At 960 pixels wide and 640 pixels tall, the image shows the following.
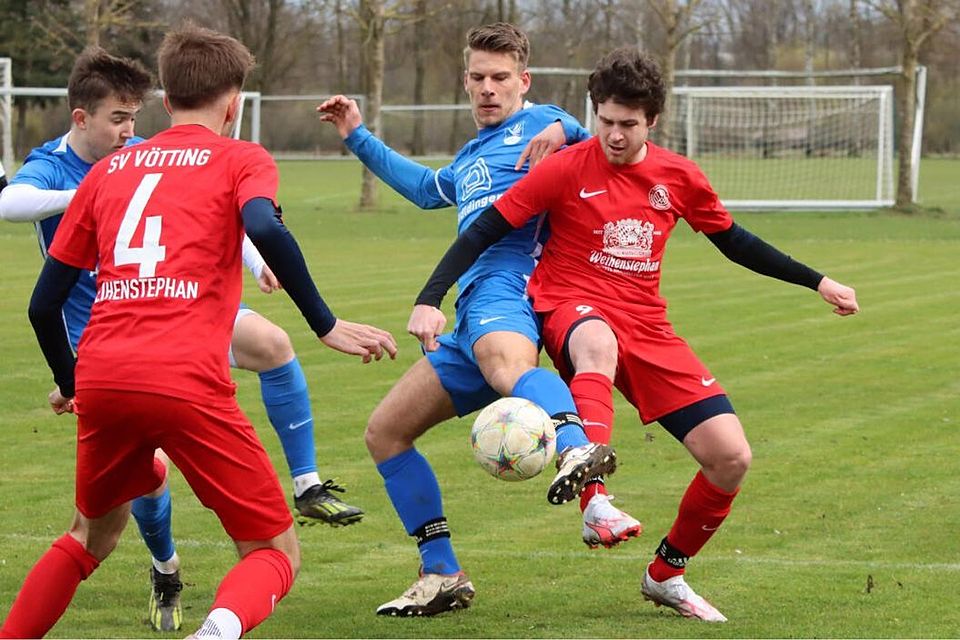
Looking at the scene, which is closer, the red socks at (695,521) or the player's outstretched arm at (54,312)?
the player's outstretched arm at (54,312)

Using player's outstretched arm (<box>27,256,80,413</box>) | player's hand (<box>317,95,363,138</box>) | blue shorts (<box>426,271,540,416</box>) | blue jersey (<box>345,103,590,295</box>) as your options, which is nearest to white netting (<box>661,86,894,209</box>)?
blue jersey (<box>345,103,590,295</box>)

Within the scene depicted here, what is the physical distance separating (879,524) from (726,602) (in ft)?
6.03

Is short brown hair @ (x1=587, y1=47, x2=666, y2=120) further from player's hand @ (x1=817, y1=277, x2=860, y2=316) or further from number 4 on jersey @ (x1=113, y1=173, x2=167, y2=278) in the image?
number 4 on jersey @ (x1=113, y1=173, x2=167, y2=278)

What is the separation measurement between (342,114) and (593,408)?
215cm

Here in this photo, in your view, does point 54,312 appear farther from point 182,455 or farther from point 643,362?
point 643,362

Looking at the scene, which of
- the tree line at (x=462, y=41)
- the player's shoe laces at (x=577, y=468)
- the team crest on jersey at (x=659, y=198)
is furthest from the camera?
the tree line at (x=462, y=41)

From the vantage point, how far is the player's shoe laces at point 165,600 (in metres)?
6.01

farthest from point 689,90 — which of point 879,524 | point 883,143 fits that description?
point 879,524

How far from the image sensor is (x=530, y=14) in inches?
2493

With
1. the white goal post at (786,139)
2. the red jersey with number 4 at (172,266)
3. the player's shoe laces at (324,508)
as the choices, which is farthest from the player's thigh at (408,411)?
the white goal post at (786,139)

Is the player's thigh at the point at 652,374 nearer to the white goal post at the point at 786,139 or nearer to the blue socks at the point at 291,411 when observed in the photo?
the blue socks at the point at 291,411

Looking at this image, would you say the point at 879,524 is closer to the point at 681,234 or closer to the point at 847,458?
the point at 847,458

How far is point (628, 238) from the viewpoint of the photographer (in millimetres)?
5961

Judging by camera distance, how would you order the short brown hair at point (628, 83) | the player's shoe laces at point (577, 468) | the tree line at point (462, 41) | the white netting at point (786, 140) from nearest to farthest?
1. the player's shoe laces at point (577, 468)
2. the short brown hair at point (628, 83)
3. the white netting at point (786, 140)
4. the tree line at point (462, 41)
